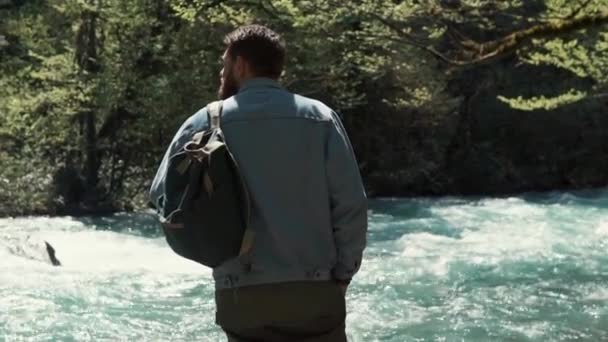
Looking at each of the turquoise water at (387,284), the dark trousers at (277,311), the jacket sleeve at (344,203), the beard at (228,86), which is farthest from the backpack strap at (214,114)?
the turquoise water at (387,284)

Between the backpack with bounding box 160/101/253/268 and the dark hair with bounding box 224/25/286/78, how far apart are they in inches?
10.6

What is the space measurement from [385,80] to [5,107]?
24.9 feet

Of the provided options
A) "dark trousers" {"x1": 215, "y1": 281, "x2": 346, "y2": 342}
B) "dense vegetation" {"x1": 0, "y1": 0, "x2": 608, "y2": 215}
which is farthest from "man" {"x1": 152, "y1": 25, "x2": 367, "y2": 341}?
"dense vegetation" {"x1": 0, "y1": 0, "x2": 608, "y2": 215}

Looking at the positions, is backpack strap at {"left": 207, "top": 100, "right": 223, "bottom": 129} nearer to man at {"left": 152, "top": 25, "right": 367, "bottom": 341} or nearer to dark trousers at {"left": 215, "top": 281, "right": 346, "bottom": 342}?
man at {"left": 152, "top": 25, "right": 367, "bottom": 341}

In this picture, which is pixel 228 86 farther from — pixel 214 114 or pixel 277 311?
pixel 277 311

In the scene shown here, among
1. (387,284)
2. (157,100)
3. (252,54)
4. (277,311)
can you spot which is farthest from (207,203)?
(157,100)

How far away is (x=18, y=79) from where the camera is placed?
17375mm

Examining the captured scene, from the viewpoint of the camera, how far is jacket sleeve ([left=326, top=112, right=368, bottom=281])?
8.61ft

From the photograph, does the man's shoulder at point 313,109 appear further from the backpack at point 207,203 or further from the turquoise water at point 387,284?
the turquoise water at point 387,284

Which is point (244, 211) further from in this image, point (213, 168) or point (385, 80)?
point (385, 80)

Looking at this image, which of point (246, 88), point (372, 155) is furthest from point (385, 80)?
point (246, 88)

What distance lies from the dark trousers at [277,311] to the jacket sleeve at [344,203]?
0.09 metres

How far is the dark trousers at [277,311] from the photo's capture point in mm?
2586

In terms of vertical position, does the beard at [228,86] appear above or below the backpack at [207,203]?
above
